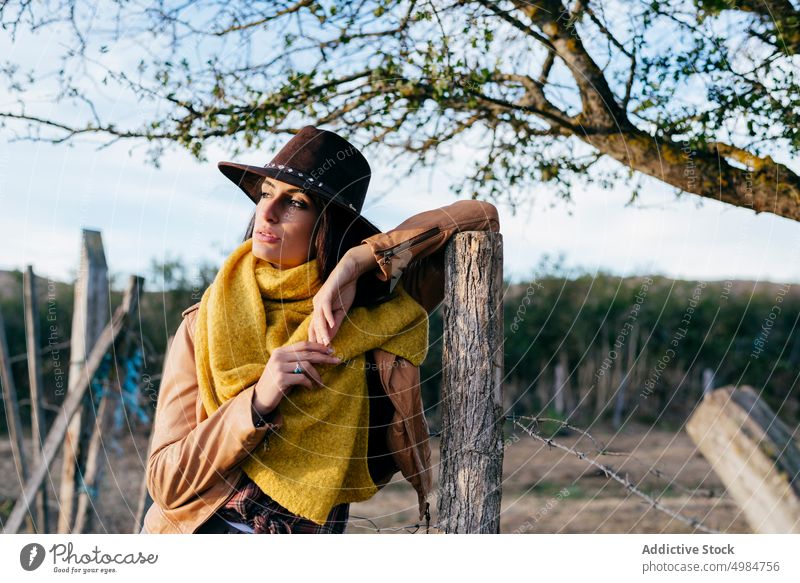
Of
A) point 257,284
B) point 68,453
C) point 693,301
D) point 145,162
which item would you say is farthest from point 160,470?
point 693,301

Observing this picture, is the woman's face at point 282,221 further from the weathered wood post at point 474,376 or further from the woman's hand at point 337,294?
the weathered wood post at point 474,376

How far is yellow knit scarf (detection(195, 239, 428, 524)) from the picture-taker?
→ 1.66m

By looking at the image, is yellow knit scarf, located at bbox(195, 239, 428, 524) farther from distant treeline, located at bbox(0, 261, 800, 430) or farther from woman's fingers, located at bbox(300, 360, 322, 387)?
distant treeline, located at bbox(0, 261, 800, 430)

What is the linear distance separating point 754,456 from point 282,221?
4.37ft

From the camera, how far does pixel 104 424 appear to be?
3.43 m

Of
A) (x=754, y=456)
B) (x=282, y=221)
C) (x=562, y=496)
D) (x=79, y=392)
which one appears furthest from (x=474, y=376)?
(x=562, y=496)

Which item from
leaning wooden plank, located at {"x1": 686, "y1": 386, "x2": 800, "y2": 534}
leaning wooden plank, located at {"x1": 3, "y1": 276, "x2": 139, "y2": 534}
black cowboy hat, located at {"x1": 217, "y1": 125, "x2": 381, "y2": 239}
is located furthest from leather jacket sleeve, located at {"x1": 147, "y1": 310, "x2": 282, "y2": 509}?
leaning wooden plank, located at {"x1": 3, "y1": 276, "x2": 139, "y2": 534}

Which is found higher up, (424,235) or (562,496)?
(424,235)

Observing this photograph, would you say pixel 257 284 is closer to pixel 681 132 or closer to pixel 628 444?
pixel 681 132

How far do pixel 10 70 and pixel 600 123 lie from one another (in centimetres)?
192

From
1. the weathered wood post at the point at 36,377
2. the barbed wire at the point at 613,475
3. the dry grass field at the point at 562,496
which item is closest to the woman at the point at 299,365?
the barbed wire at the point at 613,475

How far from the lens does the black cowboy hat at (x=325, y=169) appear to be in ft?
5.52

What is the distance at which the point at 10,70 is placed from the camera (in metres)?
2.44

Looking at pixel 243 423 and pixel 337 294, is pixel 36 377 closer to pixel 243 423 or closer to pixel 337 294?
pixel 243 423
